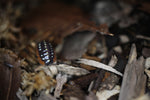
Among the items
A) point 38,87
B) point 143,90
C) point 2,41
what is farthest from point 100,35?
point 2,41

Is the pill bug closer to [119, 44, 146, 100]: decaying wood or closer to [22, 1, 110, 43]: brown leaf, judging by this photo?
[22, 1, 110, 43]: brown leaf

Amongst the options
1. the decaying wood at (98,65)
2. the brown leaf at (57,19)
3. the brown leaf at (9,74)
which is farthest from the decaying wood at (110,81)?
the brown leaf at (9,74)

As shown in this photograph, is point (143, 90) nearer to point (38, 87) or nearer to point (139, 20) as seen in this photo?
point (139, 20)

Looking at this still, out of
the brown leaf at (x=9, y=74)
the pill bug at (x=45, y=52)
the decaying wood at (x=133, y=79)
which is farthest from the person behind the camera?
the pill bug at (x=45, y=52)

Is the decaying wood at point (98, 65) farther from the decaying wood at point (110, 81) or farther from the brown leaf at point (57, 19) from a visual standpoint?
the brown leaf at point (57, 19)

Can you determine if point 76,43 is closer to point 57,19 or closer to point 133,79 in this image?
point 57,19

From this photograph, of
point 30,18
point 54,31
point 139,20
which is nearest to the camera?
point 30,18
